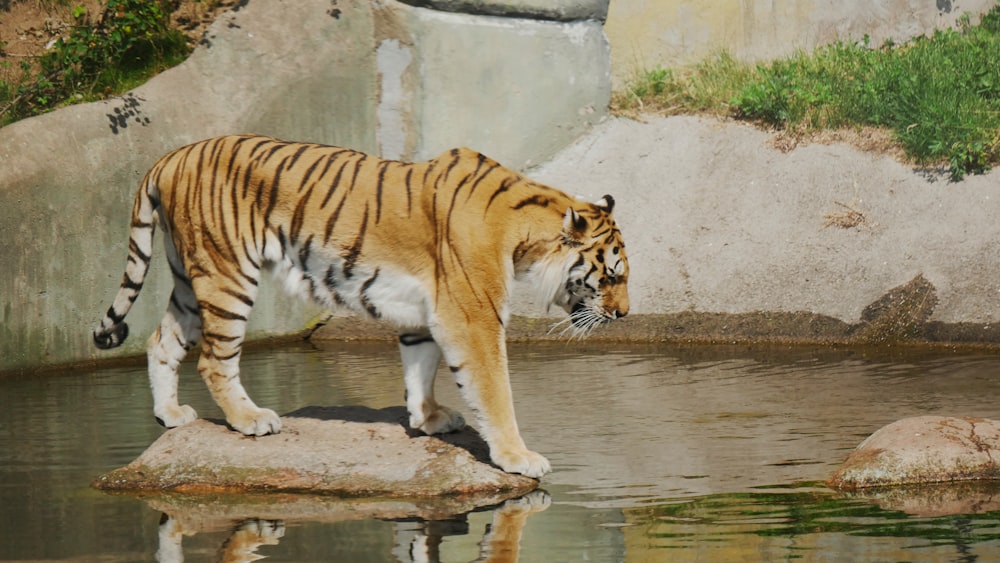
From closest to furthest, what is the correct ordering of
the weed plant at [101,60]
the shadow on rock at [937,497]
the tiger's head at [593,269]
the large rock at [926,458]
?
the shadow on rock at [937,497] < the large rock at [926,458] < the tiger's head at [593,269] < the weed plant at [101,60]

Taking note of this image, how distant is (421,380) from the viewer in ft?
22.1

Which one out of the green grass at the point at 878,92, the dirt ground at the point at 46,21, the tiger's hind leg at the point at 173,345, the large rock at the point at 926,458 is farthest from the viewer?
the dirt ground at the point at 46,21

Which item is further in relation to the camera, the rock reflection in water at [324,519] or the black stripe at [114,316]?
the black stripe at [114,316]

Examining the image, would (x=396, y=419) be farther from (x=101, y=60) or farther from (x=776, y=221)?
(x=101, y=60)

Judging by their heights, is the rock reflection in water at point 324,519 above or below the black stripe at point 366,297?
below

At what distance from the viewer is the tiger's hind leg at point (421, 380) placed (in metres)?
6.73

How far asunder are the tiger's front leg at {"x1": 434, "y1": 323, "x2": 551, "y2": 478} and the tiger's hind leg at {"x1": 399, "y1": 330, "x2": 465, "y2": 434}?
42 cm

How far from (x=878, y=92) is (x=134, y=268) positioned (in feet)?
24.1

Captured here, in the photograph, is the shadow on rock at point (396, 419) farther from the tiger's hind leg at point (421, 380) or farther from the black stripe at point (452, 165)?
the black stripe at point (452, 165)

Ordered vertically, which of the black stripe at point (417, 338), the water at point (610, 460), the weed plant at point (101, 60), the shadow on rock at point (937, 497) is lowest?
the water at point (610, 460)

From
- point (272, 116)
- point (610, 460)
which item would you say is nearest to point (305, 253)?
point (610, 460)

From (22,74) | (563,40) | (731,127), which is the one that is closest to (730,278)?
(731,127)

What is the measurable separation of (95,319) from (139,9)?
2530mm

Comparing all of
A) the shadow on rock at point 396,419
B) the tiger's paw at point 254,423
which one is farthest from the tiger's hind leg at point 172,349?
the shadow on rock at point 396,419
